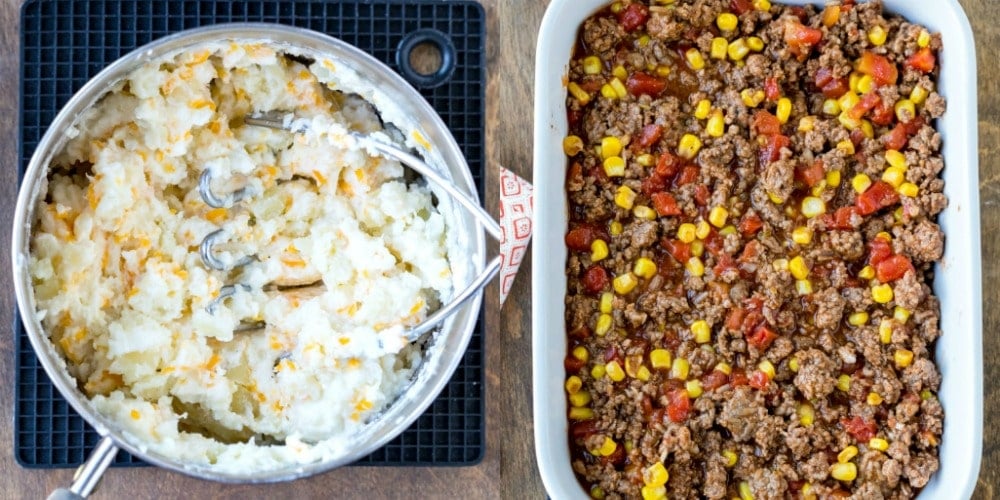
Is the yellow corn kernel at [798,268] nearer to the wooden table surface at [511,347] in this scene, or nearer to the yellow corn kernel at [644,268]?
the yellow corn kernel at [644,268]

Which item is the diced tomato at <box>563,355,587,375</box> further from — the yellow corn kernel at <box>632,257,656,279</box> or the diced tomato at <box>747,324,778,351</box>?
the diced tomato at <box>747,324,778,351</box>

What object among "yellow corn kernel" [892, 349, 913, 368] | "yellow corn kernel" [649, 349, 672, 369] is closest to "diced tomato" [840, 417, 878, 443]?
"yellow corn kernel" [892, 349, 913, 368]

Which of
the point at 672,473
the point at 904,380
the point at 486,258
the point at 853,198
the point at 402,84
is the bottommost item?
the point at 672,473

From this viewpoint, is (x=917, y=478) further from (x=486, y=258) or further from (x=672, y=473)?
(x=486, y=258)

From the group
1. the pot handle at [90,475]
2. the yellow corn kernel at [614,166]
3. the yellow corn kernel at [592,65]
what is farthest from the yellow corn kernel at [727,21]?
the pot handle at [90,475]

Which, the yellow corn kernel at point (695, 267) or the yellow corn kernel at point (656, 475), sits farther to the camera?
the yellow corn kernel at point (695, 267)

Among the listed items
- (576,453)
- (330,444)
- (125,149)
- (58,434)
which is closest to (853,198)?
(576,453)
